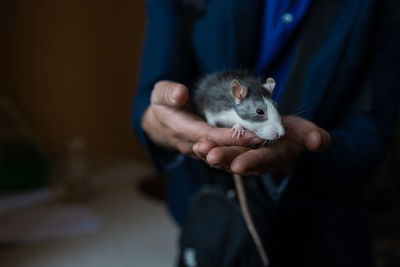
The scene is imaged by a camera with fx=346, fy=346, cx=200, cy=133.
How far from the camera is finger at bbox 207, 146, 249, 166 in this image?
585 mm

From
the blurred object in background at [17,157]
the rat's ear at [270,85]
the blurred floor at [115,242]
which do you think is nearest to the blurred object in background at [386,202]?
the blurred floor at [115,242]

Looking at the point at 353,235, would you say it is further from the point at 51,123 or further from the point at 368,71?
the point at 51,123

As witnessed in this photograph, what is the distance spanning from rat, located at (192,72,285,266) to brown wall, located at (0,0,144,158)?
1.42 m

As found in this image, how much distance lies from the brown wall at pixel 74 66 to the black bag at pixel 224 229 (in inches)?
57.4

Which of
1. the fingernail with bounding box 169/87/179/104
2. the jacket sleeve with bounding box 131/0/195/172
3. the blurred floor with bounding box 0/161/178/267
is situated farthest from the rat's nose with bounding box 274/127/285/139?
the blurred floor with bounding box 0/161/178/267

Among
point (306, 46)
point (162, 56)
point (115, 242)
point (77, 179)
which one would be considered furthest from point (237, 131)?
point (77, 179)

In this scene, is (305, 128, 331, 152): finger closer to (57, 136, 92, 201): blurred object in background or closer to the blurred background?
the blurred background

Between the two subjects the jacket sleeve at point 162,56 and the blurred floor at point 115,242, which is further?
the blurred floor at point 115,242

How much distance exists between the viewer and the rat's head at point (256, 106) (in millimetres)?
688

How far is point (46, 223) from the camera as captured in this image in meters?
1.41

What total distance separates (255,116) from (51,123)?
166cm

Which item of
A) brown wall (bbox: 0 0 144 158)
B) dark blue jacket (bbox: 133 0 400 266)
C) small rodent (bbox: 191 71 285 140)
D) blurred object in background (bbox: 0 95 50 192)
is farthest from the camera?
brown wall (bbox: 0 0 144 158)

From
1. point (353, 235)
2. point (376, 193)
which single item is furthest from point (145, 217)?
point (376, 193)

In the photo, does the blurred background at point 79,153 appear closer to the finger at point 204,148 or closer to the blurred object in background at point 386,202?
the blurred object in background at point 386,202
